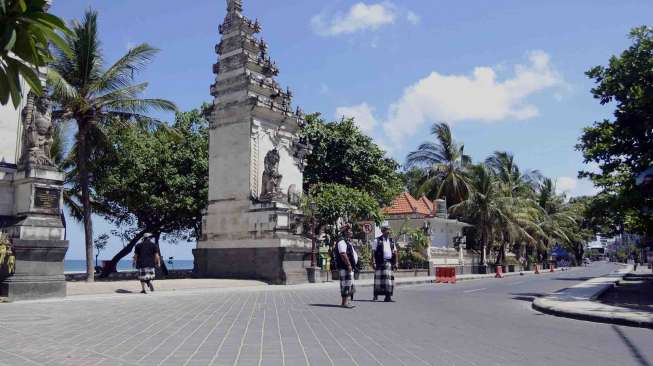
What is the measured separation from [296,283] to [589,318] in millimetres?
12758

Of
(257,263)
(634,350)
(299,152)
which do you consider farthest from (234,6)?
(634,350)

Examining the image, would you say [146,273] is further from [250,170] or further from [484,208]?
[484,208]

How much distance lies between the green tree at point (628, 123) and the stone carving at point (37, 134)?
56.8 feet

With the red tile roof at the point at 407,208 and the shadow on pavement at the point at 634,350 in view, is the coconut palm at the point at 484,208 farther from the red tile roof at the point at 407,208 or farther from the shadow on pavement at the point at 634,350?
the shadow on pavement at the point at 634,350

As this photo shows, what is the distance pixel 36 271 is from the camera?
12953 mm

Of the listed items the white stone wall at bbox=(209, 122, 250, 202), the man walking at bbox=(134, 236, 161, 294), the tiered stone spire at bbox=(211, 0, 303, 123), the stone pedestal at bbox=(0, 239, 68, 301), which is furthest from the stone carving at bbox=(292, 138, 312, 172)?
the stone pedestal at bbox=(0, 239, 68, 301)

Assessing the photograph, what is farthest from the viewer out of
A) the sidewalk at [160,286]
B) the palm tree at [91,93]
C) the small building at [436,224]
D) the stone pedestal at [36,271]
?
the small building at [436,224]

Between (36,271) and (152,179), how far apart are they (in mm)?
15529

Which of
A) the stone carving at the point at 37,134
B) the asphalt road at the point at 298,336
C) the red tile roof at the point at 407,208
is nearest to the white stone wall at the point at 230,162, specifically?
the stone carving at the point at 37,134

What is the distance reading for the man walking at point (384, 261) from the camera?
526 inches

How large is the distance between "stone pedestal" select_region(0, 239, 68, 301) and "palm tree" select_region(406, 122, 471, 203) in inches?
1502

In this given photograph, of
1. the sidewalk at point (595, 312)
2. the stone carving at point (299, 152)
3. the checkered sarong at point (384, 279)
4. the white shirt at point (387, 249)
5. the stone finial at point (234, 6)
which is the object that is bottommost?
the sidewalk at point (595, 312)

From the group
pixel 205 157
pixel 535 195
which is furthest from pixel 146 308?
pixel 535 195

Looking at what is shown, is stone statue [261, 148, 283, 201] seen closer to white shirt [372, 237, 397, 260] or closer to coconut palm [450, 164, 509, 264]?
white shirt [372, 237, 397, 260]
